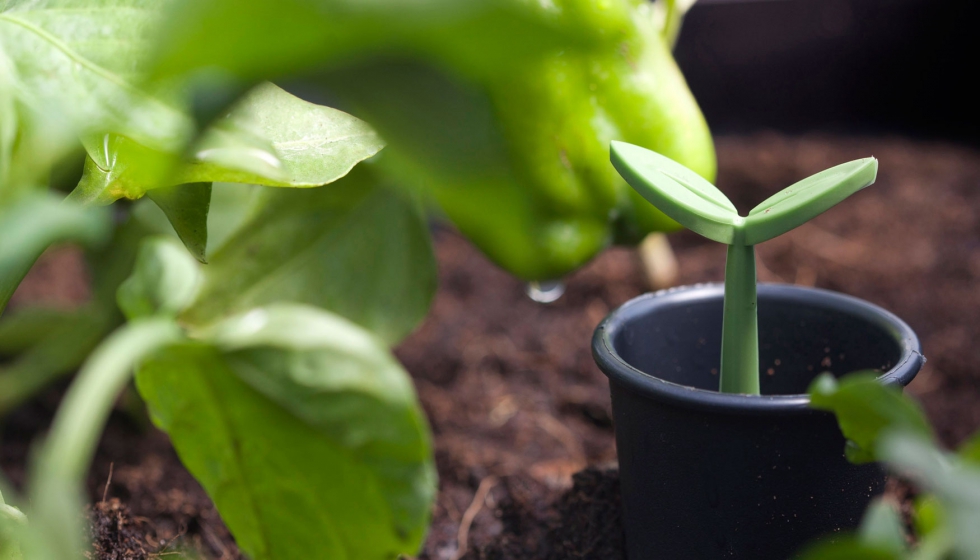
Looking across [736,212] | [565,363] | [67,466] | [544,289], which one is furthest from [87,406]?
[565,363]

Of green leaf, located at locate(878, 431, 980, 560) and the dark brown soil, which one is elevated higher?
green leaf, located at locate(878, 431, 980, 560)

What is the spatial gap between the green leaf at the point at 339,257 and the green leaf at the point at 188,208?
265mm

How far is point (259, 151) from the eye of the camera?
416 mm

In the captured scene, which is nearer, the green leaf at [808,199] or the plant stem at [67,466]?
the plant stem at [67,466]

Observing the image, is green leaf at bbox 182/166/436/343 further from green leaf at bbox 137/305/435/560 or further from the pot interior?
green leaf at bbox 137/305/435/560

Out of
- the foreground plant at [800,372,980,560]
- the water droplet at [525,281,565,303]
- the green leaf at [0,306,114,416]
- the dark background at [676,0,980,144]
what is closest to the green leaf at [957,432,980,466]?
the foreground plant at [800,372,980,560]

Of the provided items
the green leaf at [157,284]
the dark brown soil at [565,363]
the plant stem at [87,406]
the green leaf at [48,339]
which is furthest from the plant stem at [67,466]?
the green leaf at [48,339]

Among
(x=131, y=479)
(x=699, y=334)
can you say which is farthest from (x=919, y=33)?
(x=131, y=479)

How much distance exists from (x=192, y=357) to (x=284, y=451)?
2.4 inches

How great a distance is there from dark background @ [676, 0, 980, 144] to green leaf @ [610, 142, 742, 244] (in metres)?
1.54

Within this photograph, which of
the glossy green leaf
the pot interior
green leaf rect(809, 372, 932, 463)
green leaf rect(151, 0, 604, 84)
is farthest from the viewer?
the pot interior

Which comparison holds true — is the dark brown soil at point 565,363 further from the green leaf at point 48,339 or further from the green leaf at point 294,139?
the green leaf at point 294,139

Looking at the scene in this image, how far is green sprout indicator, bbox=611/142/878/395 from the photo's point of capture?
429 millimetres

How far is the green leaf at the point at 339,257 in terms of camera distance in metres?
0.76
